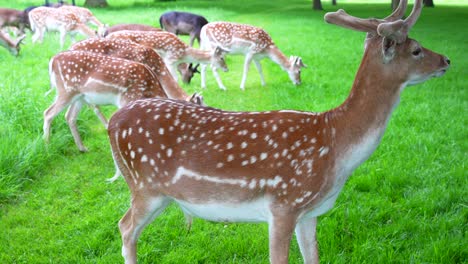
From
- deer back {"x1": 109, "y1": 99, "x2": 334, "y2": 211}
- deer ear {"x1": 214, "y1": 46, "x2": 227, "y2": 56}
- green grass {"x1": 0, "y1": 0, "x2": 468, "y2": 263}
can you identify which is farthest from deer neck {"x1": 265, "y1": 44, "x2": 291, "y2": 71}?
deer back {"x1": 109, "y1": 99, "x2": 334, "y2": 211}

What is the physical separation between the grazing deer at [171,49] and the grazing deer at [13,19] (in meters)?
10.2

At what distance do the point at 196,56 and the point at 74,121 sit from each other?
385 cm

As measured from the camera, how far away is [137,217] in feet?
10.6

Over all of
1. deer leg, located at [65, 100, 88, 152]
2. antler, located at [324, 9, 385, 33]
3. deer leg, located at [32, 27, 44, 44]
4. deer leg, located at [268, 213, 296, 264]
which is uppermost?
antler, located at [324, 9, 385, 33]

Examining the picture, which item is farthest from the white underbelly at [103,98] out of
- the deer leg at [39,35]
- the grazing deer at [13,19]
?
the grazing deer at [13,19]

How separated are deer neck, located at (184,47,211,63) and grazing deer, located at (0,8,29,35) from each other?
10.3 metres

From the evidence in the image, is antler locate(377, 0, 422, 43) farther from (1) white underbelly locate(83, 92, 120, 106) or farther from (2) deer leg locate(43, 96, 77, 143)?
(2) deer leg locate(43, 96, 77, 143)

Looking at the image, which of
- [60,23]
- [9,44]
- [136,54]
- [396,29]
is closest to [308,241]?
[396,29]

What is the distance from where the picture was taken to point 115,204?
4.80 m

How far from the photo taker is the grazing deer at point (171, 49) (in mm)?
8945

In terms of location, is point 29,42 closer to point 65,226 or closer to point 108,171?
point 108,171

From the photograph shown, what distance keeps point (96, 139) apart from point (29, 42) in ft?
35.3

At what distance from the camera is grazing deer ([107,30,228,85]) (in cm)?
895

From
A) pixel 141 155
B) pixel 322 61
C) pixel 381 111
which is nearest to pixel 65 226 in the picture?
pixel 141 155
